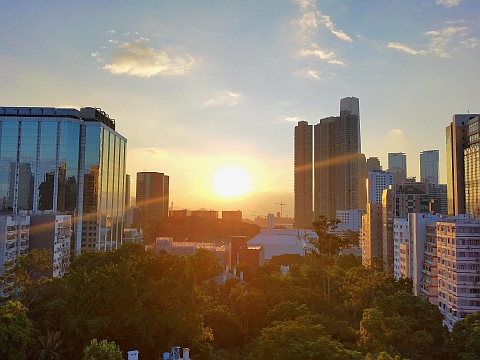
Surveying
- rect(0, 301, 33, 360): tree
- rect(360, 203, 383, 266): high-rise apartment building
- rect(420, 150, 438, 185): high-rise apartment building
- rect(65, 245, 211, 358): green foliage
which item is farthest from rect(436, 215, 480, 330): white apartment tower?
rect(420, 150, 438, 185): high-rise apartment building

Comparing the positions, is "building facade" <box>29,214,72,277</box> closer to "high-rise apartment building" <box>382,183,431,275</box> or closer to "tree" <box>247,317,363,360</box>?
"tree" <box>247,317,363,360</box>

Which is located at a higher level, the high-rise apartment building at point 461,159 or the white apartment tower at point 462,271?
the high-rise apartment building at point 461,159

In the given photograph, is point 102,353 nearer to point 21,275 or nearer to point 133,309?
point 133,309

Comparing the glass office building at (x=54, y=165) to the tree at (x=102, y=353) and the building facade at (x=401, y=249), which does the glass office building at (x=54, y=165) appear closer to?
the building facade at (x=401, y=249)

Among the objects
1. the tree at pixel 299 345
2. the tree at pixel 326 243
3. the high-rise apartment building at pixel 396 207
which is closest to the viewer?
the tree at pixel 299 345

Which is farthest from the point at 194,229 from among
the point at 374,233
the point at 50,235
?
the point at 50,235

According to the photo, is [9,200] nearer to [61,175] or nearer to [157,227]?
[61,175]

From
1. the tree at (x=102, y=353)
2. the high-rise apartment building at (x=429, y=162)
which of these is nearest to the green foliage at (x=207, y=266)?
the tree at (x=102, y=353)
